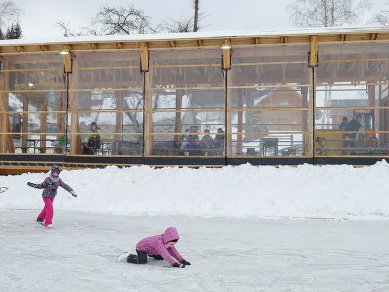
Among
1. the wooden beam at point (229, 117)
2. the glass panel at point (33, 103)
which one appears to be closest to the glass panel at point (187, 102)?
the wooden beam at point (229, 117)

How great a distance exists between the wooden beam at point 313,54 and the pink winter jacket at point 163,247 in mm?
11829

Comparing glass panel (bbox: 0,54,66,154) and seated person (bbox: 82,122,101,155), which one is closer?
seated person (bbox: 82,122,101,155)

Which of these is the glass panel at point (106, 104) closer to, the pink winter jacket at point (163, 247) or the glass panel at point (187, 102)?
the glass panel at point (187, 102)

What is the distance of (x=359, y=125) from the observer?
17.5 m

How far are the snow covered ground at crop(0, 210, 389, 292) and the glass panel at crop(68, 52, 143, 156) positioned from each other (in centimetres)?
676

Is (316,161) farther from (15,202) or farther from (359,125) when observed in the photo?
(15,202)

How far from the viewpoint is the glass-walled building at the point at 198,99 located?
692 inches

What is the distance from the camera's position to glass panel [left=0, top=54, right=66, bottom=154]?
767 inches

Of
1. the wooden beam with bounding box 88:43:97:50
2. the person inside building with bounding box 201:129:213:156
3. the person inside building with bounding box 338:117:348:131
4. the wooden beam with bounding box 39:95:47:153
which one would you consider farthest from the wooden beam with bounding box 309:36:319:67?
the wooden beam with bounding box 39:95:47:153

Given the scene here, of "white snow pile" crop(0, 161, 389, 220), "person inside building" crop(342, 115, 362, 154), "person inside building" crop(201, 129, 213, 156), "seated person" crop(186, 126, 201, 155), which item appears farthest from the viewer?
"seated person" crop(186, 126, 201, 155)

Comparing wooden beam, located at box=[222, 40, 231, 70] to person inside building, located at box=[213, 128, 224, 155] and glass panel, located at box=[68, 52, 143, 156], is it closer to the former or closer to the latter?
person inside building, located at box=[213, 128, 224, 155]

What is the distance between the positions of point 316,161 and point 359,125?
1.81m

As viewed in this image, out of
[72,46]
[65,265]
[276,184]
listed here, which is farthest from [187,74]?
[65,265]

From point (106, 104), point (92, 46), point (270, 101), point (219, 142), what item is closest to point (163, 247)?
point (219, 142)
